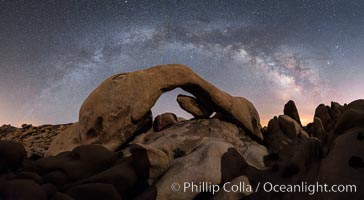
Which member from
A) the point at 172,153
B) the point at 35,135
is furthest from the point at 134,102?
the point at 35,135

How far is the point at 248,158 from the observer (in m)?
12.9

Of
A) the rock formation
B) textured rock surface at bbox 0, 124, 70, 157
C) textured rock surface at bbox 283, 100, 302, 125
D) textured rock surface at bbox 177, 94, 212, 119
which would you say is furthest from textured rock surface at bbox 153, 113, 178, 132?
textured rock surface at bbox 0, 124, 70, 157

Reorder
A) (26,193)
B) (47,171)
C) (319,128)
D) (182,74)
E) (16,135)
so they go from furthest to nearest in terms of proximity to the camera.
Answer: (16,135) → (319,128) → (182,74) → (47,171) → (26,193)

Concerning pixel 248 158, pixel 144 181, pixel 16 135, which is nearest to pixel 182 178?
pixel 144 181

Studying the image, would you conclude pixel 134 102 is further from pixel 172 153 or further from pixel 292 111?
pixel 292 111

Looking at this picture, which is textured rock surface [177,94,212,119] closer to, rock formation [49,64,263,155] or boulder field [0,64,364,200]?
boulder field [0,64,364,200]

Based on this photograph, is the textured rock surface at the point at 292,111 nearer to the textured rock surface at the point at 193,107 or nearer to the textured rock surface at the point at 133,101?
the textured rock surface at the point at 133,101

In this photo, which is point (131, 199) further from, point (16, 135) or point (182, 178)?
point (16, 135)

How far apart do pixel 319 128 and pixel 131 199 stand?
50.0ft

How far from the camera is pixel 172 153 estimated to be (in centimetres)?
1054

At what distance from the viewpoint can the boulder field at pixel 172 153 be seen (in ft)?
23.7

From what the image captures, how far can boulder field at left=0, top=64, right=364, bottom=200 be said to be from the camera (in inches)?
284

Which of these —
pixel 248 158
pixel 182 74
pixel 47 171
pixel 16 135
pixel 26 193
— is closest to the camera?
pixel 26 193

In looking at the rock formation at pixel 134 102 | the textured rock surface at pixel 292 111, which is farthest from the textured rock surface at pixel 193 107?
the textured rock surface at pixel 292 111
